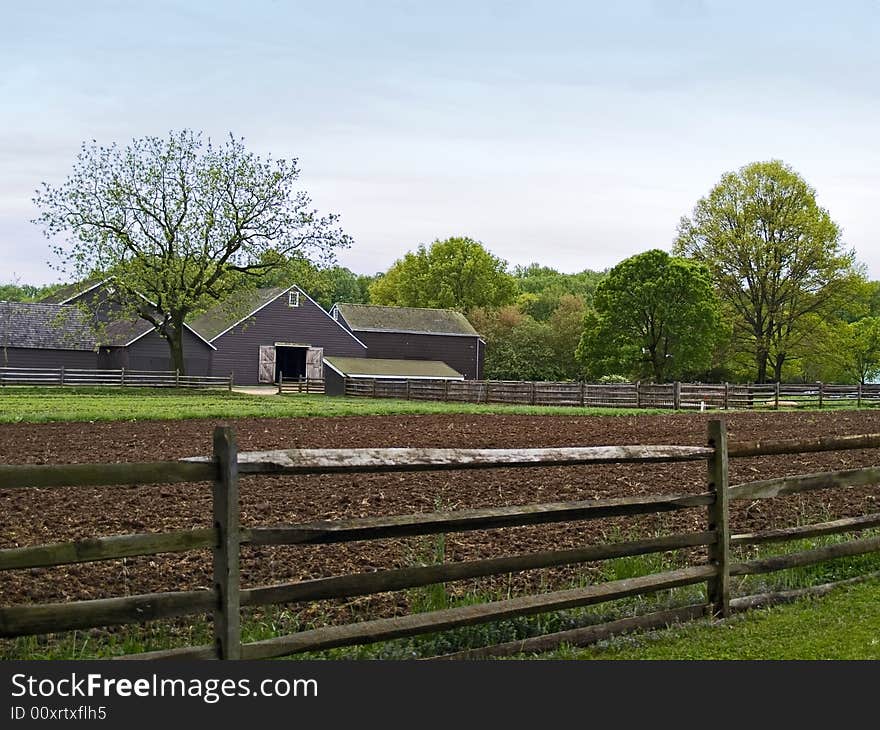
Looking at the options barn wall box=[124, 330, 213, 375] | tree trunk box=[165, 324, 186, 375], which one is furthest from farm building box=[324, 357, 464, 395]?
tree trunk box=[165, 324, 186, 375]

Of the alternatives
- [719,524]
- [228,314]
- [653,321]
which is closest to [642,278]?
[653,321]

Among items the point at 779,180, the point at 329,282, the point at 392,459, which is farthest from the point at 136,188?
the point at 392,459

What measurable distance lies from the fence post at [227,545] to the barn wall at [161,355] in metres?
53.9

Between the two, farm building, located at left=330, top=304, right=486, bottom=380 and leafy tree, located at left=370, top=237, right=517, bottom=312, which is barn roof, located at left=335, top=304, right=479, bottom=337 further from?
leafy tree, located at left=370, top=237, right=517, bottom=312

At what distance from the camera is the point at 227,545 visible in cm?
494

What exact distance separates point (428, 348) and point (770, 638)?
63319 millimetres

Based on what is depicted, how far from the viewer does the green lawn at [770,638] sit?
19.6 ft

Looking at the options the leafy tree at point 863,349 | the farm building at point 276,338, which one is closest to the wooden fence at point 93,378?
the farm building at point 276,338

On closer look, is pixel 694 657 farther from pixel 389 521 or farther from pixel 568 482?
pixel 568 482

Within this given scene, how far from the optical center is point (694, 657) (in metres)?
5.96

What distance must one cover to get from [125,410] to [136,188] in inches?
912

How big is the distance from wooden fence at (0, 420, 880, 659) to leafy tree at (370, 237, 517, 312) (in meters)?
91.5

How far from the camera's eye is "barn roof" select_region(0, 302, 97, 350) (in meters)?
56.9

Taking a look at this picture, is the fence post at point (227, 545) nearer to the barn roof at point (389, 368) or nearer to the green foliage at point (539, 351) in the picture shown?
the barn roof at point (389, 368)
